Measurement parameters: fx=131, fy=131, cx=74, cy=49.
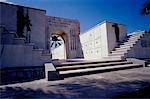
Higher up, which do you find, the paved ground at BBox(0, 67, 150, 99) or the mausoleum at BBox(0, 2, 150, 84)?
the mausoleum at BBox(0, 2, 150, 84)

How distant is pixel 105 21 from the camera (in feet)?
36.5

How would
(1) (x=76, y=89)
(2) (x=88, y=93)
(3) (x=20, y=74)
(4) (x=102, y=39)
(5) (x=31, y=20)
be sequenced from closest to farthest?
(2) (x=88, y=93) → (1) (x=76, y=89) → (3) (x=20, y=74) → (5) (x=31, y=20) → (4) (x=102, y=39)

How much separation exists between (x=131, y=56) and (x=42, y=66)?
6.47 meters

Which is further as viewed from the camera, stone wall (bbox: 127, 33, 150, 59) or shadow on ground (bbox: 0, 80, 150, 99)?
stone wall (bbox: 127, 33, 150, 59)

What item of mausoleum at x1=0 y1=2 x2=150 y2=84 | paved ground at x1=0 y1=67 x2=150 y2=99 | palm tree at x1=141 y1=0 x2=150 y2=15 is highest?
palm tree at x1=141 y1=0 x2=150 y2=15

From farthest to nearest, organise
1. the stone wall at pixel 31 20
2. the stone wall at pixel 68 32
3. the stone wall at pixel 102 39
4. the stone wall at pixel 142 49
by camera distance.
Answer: the stone wall at pixel 68 32 < the stone wall at pixel 102 39 < the stone wall at pixel 142 49 < the stone wall at pixel 31 20

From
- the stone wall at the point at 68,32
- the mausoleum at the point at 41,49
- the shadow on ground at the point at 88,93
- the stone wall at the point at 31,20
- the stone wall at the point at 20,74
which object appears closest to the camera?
the shadow on ground at the point at 88,93

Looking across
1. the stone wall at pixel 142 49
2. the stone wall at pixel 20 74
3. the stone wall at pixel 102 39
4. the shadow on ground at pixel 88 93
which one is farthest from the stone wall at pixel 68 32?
the shadow on ground at pixel 88 93

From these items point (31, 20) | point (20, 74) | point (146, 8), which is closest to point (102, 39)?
point (146, 8)

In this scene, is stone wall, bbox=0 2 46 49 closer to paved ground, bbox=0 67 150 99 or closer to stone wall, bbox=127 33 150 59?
paved ground, bbox=0 67 150 99

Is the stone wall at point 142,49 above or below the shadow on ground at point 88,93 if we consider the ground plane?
above

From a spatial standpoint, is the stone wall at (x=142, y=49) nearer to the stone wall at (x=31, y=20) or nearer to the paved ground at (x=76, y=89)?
the paved ground at (x=76, y=89)

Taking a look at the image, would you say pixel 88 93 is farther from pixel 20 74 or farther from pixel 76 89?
pixel 20 74

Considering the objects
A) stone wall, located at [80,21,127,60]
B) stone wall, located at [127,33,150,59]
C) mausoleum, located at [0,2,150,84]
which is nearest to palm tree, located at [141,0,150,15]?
mausoleum, located at [0,2,150,84]
